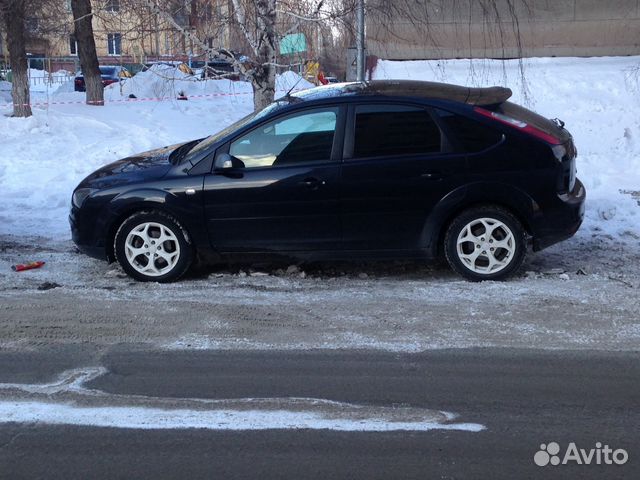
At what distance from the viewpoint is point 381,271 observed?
7.29 m

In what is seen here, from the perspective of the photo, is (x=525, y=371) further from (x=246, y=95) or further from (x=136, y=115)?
(x=246, y=95)

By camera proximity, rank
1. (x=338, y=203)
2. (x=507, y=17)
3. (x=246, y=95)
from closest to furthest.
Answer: (x=338, y=203) → (x=507, y=17) → (x=246, y=95)

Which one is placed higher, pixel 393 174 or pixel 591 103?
pixel 591 103

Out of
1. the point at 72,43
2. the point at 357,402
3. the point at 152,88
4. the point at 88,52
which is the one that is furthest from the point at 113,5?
the point at 72,43

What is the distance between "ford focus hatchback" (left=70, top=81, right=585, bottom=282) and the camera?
6.53 metres

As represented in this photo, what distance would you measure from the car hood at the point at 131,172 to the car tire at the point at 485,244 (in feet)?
8.60

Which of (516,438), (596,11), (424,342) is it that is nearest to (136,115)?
(596,11)

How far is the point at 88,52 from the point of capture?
17375 mm

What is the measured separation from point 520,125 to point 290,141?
1.99 meters

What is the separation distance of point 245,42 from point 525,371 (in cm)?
676

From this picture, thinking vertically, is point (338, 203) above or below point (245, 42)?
below

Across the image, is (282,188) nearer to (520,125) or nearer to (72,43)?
(520,125)

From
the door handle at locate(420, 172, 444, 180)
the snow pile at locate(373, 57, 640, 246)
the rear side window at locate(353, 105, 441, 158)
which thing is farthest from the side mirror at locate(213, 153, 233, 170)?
the snow pile at locate(373, 57, 640, 246)

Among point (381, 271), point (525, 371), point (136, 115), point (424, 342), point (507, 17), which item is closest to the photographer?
point (525, 371)
